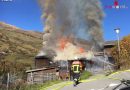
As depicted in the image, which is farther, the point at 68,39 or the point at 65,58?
the point at 68,39

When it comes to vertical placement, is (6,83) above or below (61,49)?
below

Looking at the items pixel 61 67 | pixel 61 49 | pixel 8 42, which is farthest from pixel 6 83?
pixel 8 42

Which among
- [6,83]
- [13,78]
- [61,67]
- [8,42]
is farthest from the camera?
[8,42]

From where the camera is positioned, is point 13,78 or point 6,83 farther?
point 13,78

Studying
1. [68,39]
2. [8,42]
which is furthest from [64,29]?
[8,42]

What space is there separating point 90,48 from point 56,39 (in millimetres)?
9189

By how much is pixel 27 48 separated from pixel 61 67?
302ft

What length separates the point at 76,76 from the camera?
2755 centimetres

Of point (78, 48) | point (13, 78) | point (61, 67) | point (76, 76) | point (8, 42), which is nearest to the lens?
point (76, 76)

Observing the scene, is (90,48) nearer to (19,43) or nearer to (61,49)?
(61,49)

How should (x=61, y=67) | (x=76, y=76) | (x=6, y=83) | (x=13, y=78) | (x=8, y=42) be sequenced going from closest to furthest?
(x=76, y=76) → (x=6, y=83) → (x=13, y=78) → (x=61, y=67) → (x=8, y=42)

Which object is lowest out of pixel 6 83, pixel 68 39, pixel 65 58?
pixel 6 83

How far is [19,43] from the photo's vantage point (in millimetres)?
160500

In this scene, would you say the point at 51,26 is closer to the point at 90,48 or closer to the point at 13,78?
the point at 90,48
